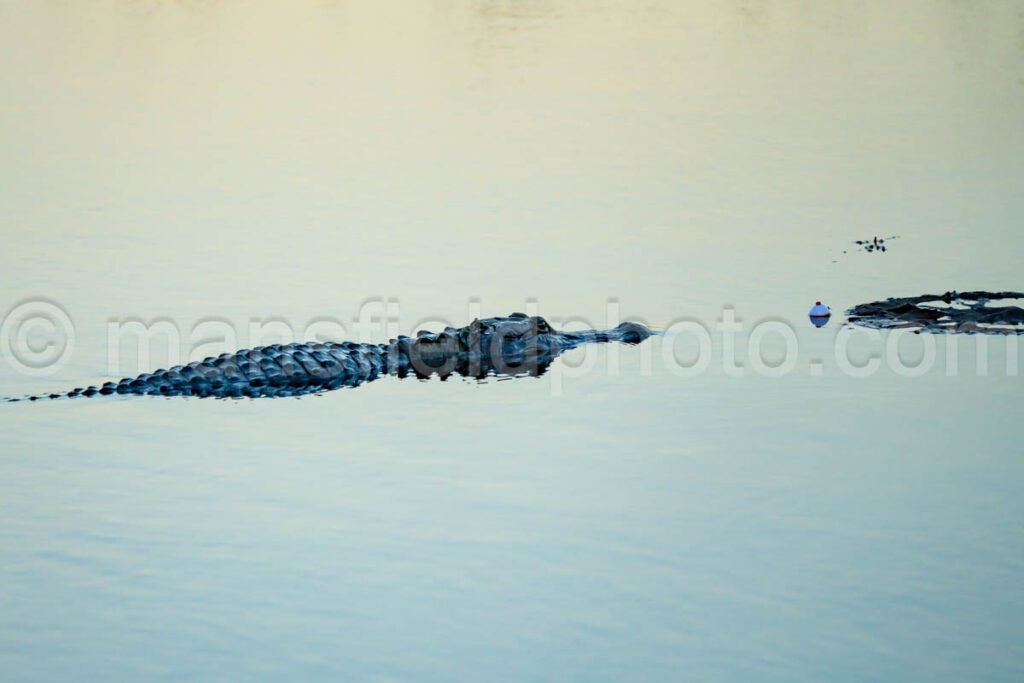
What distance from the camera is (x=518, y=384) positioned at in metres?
13.4

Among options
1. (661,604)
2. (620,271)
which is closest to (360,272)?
(620,271)

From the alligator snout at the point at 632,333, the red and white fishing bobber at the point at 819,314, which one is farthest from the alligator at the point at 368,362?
the red and white fishing bobber at the point at 819,314

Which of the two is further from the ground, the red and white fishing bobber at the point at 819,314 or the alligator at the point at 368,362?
the red and white fishing bobber at the point at 819,314

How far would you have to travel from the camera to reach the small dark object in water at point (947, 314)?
14609 millimetres

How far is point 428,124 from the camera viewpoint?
2394 centimetres

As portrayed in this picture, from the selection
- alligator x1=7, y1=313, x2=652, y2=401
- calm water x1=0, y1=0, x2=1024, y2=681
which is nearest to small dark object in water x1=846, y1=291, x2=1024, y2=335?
calm water x1=0, y1=0, x2=1024, y2=681

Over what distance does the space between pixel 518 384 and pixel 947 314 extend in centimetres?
425

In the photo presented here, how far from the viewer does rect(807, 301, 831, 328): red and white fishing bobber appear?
1462 cm

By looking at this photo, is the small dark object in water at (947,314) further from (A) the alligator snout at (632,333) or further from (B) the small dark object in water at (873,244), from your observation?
(B) the small dark object in water at (873,244)

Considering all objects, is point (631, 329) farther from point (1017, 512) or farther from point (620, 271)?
point (1017, 512)

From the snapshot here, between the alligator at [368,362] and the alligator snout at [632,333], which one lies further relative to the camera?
the alligator snout at [632,333]

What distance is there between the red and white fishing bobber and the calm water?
12 cm

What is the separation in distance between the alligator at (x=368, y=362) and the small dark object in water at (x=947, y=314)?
2133mm

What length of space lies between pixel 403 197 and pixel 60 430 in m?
8.49
